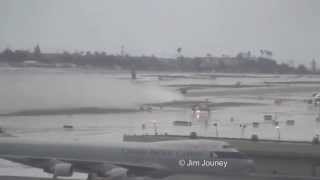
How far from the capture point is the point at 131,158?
8695mm

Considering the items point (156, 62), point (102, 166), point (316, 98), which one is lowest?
point (102, 166)

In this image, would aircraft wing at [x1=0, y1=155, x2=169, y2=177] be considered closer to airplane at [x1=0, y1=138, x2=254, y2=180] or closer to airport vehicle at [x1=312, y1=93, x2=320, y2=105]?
airplane at [x1=0, y1=138, x2=254, y2=180]

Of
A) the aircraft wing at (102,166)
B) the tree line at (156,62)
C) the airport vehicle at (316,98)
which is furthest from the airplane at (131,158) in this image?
the airport vehicle at (316,98)

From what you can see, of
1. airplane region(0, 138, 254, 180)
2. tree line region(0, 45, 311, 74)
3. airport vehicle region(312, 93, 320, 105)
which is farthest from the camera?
airport vehicle region(312, 93, 320, 105)

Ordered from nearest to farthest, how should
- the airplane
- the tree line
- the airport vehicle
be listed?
1. the airplane
2. the tree line
3. the airport vehicle

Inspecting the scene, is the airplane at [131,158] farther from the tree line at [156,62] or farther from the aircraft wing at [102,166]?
the tree line at [156,62]

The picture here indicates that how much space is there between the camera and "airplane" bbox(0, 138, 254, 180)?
27.6ft

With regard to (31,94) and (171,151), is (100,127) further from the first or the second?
(171,151)

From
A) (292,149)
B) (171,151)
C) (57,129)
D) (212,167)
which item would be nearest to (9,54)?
(57,129)

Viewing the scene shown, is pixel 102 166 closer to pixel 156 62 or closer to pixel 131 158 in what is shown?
pixel 131 158

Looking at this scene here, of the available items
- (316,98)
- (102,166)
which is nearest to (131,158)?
(102,166)

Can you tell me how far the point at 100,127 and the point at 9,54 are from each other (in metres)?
2.61

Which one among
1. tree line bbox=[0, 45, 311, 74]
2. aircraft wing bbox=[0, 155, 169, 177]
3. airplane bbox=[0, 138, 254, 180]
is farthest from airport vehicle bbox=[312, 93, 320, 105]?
aircraft wing bbox=[0, 155, 169, 177]

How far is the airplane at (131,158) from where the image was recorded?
332 inches
